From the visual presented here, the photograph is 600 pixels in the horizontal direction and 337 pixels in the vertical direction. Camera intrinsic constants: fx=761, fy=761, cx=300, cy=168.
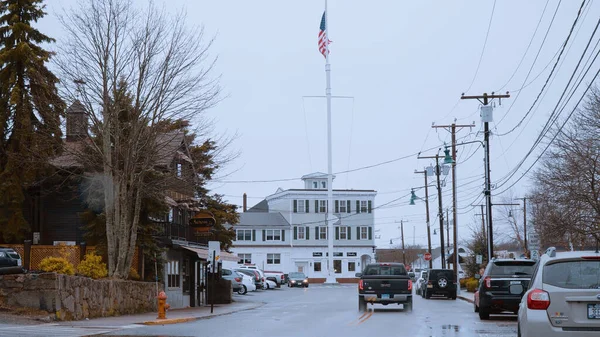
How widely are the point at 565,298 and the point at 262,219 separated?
8939 cm

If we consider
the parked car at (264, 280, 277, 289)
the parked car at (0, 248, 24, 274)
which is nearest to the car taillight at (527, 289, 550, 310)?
the parked car at (0, 248, 24, 274)

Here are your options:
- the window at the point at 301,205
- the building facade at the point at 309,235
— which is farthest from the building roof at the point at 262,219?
the window at the point at 301,205

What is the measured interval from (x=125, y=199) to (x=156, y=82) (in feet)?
15.1

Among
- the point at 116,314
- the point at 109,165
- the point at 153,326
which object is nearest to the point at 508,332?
the point at 153,326

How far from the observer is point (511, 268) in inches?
875

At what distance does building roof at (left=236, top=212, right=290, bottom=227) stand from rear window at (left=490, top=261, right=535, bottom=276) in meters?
76.3

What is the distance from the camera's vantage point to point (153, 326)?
22094 mm

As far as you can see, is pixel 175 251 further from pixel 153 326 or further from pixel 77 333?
pixel 77 333

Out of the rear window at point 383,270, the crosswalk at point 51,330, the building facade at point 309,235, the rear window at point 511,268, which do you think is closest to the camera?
the crosswalk at point 51,330

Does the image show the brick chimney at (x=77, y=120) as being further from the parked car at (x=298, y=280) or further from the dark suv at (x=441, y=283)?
the parked car at (x=298, y=280)

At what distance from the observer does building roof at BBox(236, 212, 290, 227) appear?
322 ft

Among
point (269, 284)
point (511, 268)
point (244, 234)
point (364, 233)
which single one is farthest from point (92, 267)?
point (364, 233)

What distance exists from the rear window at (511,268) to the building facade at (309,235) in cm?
7540

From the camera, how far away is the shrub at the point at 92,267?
27328 millimetres
